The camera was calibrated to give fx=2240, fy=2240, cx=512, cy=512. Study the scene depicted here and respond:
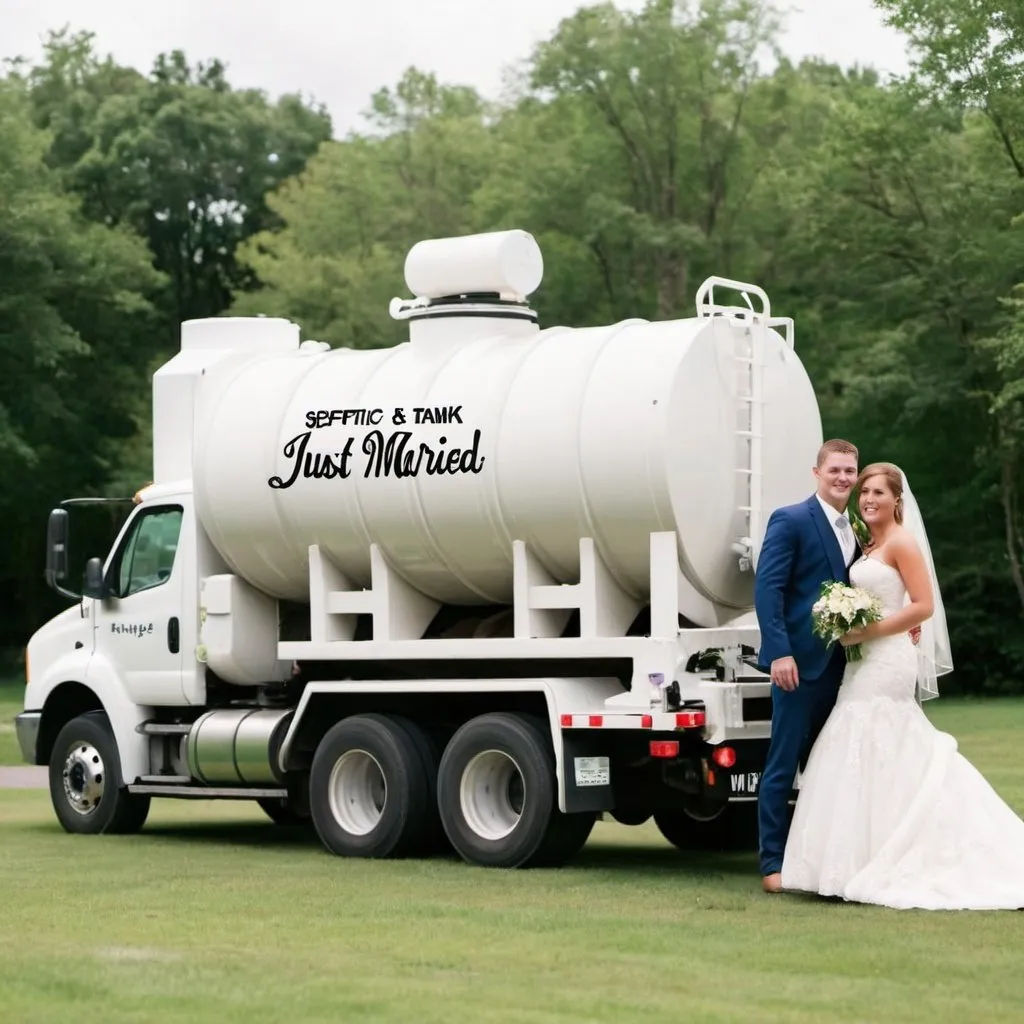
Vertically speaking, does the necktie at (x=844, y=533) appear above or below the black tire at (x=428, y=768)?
above

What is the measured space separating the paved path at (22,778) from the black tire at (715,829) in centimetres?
807

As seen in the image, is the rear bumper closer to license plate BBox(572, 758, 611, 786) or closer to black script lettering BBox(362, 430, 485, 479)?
black script lettering BBox(362, 430, 485, 479)

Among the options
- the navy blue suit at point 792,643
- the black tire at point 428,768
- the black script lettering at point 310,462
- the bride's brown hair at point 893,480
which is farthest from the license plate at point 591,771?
the black script lettering at point 310,462

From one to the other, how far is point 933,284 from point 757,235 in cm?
678

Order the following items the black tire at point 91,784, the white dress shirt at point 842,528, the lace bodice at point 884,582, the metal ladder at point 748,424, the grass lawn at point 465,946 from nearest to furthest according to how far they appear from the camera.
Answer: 1. the grass lawn at point 465,946
2. the lace bodice at point 884,582
3. the white dress shirt at point 842,528
4. the metal ladder at point 748,424
5. the black tire at point 91,784

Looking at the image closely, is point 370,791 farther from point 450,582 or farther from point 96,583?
point 96,583

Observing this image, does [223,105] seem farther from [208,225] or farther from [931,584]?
[931,584]

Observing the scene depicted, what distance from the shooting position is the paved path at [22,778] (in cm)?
2161

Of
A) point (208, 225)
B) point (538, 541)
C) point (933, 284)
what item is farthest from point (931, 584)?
point (208, 225)

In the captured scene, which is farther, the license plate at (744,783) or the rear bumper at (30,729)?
the rear bumper at (30,729)

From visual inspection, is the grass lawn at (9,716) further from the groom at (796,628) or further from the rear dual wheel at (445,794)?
the groom at (796,628)

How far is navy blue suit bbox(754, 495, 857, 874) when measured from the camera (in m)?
11.8

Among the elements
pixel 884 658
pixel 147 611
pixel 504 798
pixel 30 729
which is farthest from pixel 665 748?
pixel 30 729

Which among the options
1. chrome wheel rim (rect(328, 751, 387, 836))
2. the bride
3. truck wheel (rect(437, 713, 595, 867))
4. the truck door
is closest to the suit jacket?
the bride
